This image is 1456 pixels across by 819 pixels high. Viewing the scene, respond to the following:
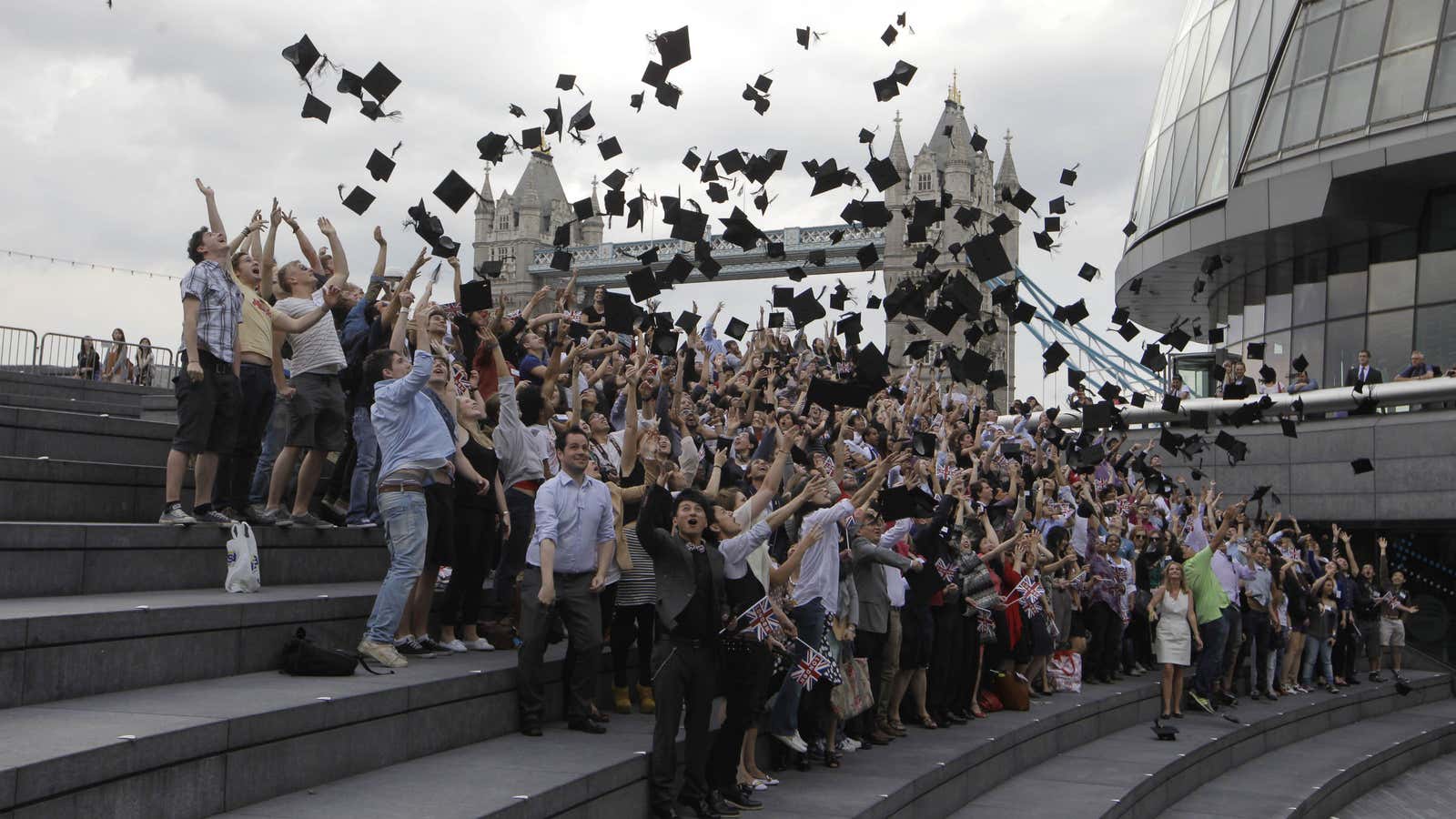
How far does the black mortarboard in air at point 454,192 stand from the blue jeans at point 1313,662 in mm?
13575

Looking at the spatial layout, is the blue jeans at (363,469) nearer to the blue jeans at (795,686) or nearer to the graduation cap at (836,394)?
the blue jeans at (795,686)

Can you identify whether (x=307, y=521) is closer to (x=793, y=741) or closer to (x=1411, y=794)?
(x=793, y=741)

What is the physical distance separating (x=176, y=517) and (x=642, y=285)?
5018 millimetres

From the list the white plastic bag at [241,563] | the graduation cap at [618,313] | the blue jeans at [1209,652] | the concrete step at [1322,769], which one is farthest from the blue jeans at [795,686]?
the blue jeans at [1209,652]

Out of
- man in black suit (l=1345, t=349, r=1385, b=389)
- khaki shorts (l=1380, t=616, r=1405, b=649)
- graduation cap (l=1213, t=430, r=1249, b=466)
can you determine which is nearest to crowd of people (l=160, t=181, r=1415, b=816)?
graduation cap (l=1213, t=430, r=1249, b=466)

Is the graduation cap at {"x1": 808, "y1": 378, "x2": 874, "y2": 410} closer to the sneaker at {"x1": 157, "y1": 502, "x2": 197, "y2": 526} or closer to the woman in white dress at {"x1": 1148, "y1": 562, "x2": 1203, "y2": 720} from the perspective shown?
the sneaker at {"x1": 157, "y1": 502, "x2": 197, "y2": 526}

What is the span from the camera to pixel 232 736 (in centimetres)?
523

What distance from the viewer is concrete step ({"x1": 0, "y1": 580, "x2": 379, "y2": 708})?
18.0 ft

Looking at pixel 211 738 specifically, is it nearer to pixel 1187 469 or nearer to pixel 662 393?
pixel 662 393

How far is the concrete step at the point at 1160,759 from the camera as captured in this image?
10.3 metres

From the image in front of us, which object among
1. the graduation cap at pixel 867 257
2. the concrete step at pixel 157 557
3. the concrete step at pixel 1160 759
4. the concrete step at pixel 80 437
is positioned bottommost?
the concrete step at pixel 1160 759

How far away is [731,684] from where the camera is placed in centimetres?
759

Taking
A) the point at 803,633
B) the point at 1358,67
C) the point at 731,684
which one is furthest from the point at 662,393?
the point at 1358,67

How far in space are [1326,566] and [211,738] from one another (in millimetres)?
17233
